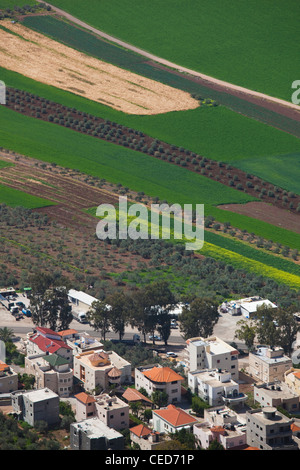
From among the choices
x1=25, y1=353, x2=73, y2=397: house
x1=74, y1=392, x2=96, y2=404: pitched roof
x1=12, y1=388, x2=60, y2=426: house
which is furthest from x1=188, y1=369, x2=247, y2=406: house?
x1=12, y1=388, x2=60, y2=426: house

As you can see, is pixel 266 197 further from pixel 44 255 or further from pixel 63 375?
pixel 63 375

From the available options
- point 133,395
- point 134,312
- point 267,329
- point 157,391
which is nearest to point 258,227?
point 267,329

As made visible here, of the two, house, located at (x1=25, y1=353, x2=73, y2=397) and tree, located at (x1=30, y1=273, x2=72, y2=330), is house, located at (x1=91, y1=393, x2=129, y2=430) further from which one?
tree, located at (x1=30, y1=273, x2=72, y2=330)

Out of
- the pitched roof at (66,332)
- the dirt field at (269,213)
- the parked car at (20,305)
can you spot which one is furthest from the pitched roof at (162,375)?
the dirt field at (269,213)

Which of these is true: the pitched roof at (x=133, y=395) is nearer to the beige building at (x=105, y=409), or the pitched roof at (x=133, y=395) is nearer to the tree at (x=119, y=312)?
the beige building at (x=105, y=409)

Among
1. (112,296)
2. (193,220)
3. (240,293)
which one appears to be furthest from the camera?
(193,220)
